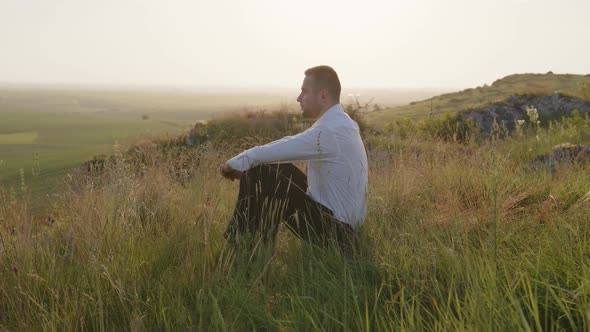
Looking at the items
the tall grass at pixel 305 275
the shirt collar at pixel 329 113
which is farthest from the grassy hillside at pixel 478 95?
the tall grass at pixel 305 275

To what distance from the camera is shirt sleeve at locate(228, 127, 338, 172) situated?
147 inches

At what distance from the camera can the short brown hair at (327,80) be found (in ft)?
13.6

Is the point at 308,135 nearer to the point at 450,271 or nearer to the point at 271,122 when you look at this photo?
the point at 450,271

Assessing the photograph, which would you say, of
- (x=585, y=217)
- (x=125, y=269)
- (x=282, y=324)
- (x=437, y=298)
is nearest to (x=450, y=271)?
(x=437, y=298)

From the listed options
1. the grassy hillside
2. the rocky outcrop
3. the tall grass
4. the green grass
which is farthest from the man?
the green grass

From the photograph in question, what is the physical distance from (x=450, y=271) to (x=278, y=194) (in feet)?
5.15

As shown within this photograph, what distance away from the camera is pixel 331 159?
389 cm

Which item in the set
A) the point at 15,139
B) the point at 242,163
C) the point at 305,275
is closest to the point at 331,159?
the point at 242,163

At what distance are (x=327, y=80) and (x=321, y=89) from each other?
0.30 ft

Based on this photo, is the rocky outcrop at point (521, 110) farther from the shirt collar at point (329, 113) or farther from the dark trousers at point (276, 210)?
the dark trousers at point (276, 210)

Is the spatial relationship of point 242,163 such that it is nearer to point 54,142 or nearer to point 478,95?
point 478,95

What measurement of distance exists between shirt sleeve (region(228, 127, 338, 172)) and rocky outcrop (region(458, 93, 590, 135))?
10710mm

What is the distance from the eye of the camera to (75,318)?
102 inches

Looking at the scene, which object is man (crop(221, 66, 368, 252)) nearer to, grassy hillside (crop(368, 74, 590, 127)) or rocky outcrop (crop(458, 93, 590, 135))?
rocky outcrop (crop(458, 93, 590, 135))
